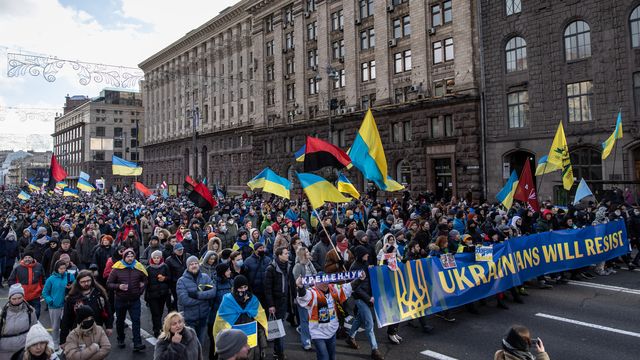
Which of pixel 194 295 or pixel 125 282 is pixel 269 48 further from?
pixel 194 295

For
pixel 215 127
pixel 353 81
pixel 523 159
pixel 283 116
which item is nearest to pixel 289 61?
pixel 283 116

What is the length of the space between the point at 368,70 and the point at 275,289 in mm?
32539

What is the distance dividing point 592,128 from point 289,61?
29910 millimetres

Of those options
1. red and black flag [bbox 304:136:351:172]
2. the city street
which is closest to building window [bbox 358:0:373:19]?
red and black flag [bbox 304:136:351:172]

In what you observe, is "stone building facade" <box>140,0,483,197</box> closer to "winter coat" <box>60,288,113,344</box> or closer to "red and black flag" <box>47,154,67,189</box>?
"red and black flag" <box>47,154,67,189</box>

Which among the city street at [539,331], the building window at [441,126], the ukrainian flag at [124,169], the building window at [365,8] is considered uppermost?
the building window at [365,8]

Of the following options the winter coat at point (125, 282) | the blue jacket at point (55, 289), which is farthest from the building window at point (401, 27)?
the blue jacket at point (55, 289)

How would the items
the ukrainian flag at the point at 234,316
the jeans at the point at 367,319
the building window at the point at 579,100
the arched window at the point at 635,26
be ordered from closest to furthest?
the ukrainian flag at the point at 234,316 → the jeans at the point at 367,319 → the arched window at the point at 635,26 → the building window at the point at 579,100

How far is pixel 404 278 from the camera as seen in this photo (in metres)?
8.65

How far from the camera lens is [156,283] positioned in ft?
27.1

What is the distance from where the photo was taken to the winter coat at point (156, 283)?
27.1 ft

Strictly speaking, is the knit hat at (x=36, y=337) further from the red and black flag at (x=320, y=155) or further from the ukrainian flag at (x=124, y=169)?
the ukrainian flag at (x=124, y=169)

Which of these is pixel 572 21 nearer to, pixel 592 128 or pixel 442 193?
pixel 592 128

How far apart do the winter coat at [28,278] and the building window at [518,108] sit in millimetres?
26799
